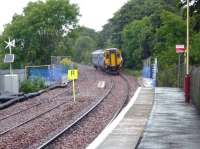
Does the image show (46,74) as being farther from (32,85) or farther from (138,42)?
(138,42)

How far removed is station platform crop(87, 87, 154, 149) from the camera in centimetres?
1498

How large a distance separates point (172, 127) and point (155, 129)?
81 centimetres

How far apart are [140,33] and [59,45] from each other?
10.8m

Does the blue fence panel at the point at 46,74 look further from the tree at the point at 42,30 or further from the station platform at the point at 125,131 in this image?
the tree at the point at 42,30

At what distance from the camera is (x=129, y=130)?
17.8 m

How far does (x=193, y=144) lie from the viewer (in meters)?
14.3

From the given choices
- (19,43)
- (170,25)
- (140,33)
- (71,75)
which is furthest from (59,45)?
(71,75)

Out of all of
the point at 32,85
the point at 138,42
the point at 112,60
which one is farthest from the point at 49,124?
the point at 138,42

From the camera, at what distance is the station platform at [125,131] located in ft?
49.2

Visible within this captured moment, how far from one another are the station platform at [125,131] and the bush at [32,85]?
1682cm

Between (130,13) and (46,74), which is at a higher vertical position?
(130,13)

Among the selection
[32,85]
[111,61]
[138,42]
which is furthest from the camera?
[138,42]

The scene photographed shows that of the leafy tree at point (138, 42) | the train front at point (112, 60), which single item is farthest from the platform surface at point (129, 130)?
the leafy tree at point (138, 42)

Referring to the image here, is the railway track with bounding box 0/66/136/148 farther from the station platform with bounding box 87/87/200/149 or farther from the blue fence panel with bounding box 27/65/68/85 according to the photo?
the blue fence panel with bounding box 27/65/68/85
